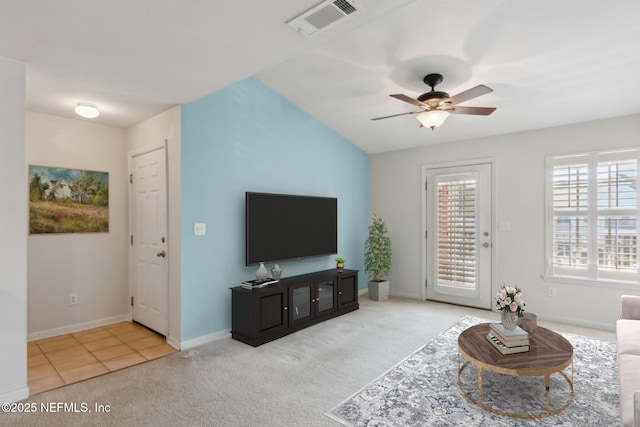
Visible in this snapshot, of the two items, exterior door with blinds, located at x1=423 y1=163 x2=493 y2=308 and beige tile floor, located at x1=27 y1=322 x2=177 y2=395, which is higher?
exterior door with blinds, located at x1=423 y1=163 x2=493 y2=308

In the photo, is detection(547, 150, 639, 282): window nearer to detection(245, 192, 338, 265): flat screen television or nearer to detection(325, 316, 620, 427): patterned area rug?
detection(325, 316, 620, 427): patterned area rug

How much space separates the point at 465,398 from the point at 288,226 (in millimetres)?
2614

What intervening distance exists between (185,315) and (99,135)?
2468 millimetres

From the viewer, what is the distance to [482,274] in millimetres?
4910

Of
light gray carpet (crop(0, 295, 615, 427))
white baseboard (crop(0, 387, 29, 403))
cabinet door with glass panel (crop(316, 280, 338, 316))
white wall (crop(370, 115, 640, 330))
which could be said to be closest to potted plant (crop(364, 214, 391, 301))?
white wall (crop(370, 115, 640, 330))

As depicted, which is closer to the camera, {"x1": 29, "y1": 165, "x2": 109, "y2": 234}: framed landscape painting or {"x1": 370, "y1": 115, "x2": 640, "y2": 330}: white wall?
{"x1": 29, "y1": 165, "x2": 109, "y2": 234}: framed landscape painting

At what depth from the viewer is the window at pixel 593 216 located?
3.92 meters

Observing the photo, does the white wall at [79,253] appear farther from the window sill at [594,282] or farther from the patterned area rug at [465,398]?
the window sill at [594,282]

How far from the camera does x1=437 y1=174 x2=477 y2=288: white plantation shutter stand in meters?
5.00

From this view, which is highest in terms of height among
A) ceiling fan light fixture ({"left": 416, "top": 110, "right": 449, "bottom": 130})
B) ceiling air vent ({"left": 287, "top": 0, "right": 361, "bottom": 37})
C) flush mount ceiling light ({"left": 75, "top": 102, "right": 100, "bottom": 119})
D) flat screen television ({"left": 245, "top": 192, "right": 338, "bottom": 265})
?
ceiling air vent ({"left": 287, "top": 0, "right": 361, "bottom": 37})

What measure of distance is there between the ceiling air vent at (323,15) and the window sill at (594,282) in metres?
4.12

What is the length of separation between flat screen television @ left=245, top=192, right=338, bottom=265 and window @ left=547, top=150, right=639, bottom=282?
112 inches

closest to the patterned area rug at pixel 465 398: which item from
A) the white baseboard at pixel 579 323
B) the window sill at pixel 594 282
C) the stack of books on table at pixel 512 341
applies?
the stack of books on table at pixel 512 341

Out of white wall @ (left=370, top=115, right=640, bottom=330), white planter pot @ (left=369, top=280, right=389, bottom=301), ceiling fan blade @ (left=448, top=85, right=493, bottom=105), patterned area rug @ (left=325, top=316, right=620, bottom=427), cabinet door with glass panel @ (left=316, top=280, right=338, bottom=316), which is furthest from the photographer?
white planter pot @ (left=369, top=280, right=389, bottom=301)
